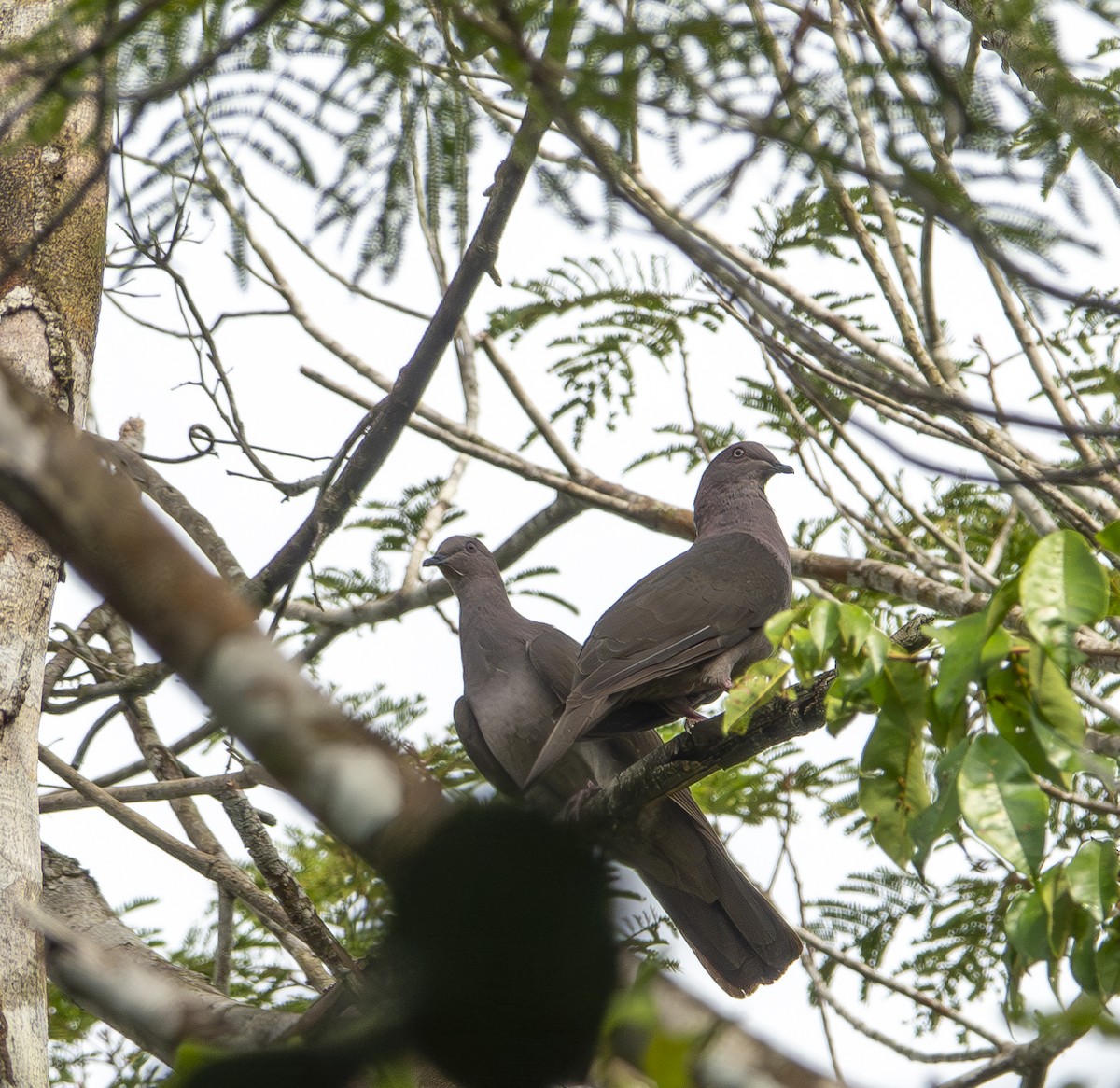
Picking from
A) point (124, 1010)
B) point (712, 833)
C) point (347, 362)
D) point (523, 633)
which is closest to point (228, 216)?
point (347, 362)

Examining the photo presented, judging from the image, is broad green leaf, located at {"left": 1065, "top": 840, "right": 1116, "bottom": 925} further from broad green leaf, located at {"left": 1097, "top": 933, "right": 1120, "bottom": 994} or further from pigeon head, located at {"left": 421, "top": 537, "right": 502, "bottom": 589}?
pigeon head, located at {"left": 421, "top": 537, "right": 502, "bottom": 589}

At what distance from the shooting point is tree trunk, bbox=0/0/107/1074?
→ 108 inches

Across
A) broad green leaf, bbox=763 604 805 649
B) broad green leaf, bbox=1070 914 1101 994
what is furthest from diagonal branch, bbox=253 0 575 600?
broad green leaf, bbox=1070 914 1101 994

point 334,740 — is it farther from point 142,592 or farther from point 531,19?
point 531,19

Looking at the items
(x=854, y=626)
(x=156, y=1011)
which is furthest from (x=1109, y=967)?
(x=156, y=1011)

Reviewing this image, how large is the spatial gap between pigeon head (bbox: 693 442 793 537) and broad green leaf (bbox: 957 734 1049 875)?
3428mm

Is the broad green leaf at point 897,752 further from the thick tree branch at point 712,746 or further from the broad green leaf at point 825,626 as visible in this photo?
the thick tree branch at point 712,746

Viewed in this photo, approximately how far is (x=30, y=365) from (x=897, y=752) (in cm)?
274

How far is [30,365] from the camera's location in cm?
361

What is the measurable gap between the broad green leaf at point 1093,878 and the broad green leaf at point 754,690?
672 mm

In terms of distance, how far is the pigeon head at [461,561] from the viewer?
571 centimetres

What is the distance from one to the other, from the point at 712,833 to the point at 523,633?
1346mm

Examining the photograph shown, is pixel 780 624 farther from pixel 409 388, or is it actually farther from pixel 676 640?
pixel 676 640

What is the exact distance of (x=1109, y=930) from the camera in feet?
7.25
